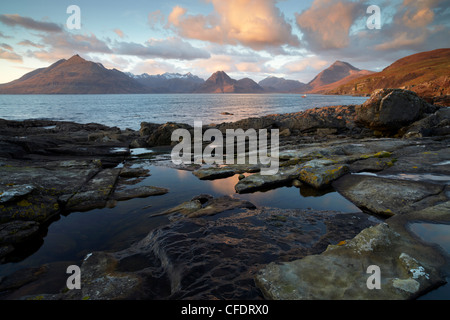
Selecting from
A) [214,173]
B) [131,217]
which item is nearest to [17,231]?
[131,217]

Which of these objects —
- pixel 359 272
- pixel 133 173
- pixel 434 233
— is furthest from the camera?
pixel 133 173

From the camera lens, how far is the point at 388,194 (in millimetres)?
8750

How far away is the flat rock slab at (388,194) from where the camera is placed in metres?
7.94

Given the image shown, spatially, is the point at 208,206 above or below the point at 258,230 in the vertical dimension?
above

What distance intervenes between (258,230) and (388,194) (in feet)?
19.1

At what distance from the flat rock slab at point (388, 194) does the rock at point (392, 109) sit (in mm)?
15019

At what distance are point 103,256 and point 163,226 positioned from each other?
208 centimetres

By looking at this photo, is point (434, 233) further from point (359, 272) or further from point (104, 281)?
point (104, 281)

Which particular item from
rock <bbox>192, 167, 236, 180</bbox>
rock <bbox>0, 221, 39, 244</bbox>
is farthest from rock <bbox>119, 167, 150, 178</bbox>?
rock <bbox>0, 221, 39, 244</bbox>

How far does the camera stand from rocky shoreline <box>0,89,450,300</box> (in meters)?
4.55

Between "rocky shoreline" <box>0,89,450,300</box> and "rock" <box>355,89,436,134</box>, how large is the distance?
21.2 ft

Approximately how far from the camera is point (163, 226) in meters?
7.59
